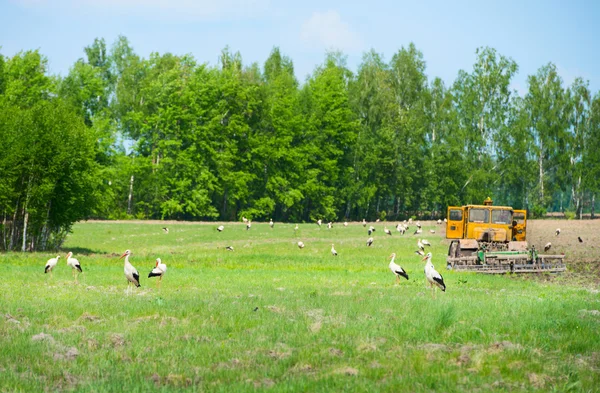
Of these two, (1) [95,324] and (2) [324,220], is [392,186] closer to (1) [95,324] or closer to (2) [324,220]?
(2) [324,220]

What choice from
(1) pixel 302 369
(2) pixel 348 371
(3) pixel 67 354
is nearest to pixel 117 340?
(3) pixel 67 354

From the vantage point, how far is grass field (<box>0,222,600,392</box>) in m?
11.6

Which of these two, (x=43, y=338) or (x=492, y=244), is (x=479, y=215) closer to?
(x=492, y=244)

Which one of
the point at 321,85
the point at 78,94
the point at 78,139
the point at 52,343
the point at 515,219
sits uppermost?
the point at 321,85

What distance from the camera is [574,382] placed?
1153 centimetres

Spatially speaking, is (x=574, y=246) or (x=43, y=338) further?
(x=574, y=246)

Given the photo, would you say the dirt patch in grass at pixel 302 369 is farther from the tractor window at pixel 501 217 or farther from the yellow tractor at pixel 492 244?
the tractor window at pixel 501 217

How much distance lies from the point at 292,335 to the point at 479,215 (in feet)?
90.0

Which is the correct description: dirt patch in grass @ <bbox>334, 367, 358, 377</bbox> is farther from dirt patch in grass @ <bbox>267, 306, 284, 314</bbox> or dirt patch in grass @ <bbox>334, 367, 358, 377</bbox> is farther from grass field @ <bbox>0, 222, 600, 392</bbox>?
dirt patch in grass @ <bbox>267, 306, 284, 314</bbox>

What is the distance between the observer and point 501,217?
40531 millimetres

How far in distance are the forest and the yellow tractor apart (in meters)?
43.1

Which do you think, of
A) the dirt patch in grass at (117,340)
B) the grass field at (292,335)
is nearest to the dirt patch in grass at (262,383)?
the grass field at (292,335)

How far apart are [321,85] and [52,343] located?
281ft

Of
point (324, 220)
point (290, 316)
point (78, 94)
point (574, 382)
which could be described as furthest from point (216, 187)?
point (574, 382)
